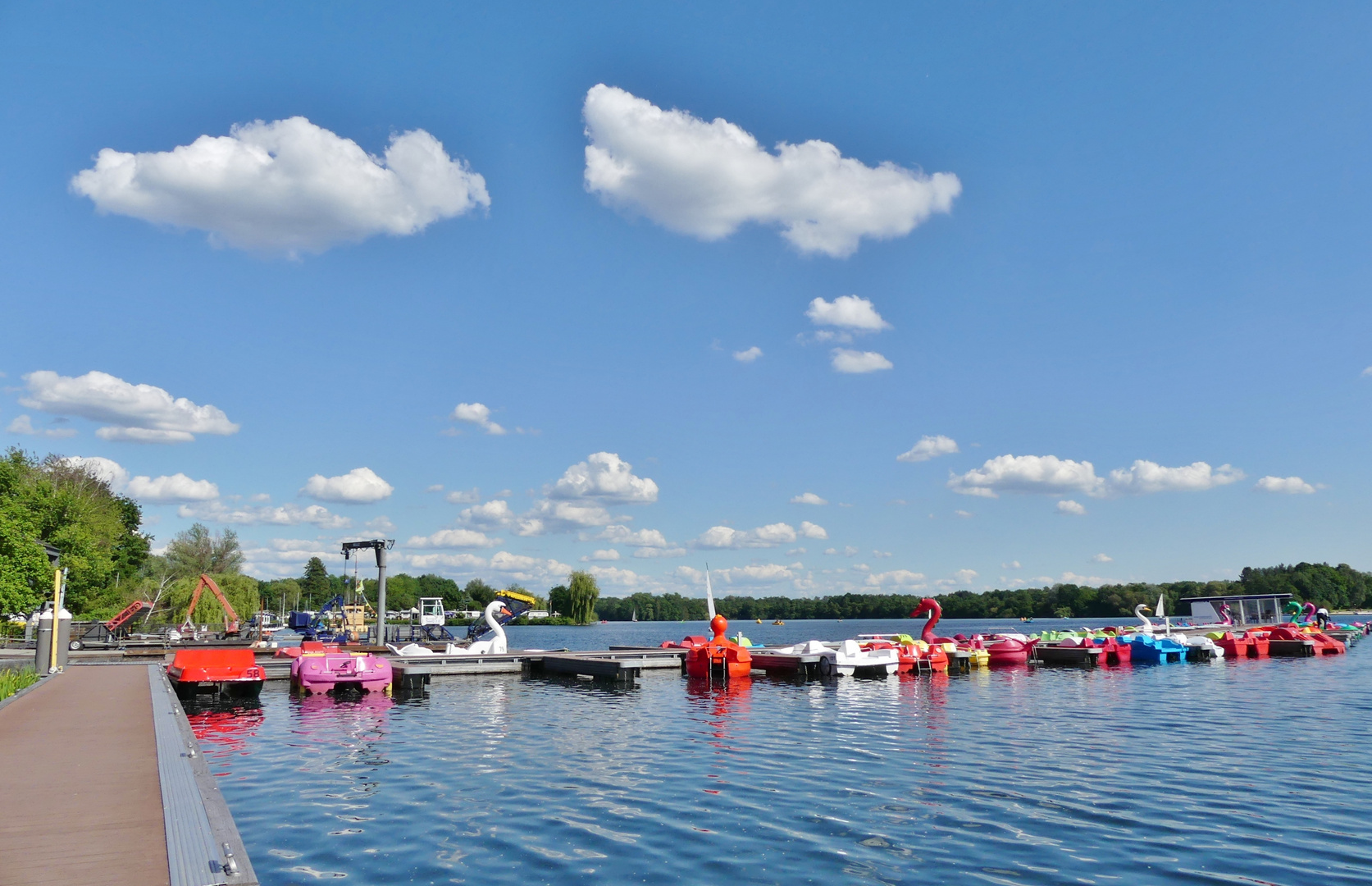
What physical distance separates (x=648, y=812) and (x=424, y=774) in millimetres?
5556

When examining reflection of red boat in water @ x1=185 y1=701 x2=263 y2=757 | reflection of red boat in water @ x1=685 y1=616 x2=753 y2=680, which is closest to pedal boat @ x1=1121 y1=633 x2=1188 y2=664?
reflection of red boat in water @ x1=685 y1=616 x2=753 y2=680

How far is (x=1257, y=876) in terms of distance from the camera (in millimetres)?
10711

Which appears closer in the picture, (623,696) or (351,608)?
(623,696)

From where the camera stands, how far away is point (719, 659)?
38.6 meters

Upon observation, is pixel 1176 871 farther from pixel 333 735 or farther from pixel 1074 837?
pixel 333 735

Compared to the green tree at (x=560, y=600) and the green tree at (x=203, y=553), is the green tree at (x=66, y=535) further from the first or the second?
the green tree at (x=560, y=600)

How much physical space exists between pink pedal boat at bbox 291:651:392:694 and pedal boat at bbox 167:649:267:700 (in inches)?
86.0

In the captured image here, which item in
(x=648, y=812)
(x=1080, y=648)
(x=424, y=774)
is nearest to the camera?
(x=648, y=812)

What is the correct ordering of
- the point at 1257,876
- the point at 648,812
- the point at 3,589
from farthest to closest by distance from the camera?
1. the point at 3,589
2. the point at 648,812
3. the point at 1257,876

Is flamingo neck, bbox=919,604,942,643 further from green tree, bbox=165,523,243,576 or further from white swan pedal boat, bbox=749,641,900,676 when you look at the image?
green tree, bbox=165,523,243,576

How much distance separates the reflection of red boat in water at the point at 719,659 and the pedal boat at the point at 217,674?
1802 centimetres

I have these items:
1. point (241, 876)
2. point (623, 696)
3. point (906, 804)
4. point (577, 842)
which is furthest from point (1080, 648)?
point (241, 876)

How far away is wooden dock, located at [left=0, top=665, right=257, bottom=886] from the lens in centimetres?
790

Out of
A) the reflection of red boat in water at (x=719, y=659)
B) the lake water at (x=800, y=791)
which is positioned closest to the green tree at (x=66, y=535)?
the lake water at (x=800, y=791)
